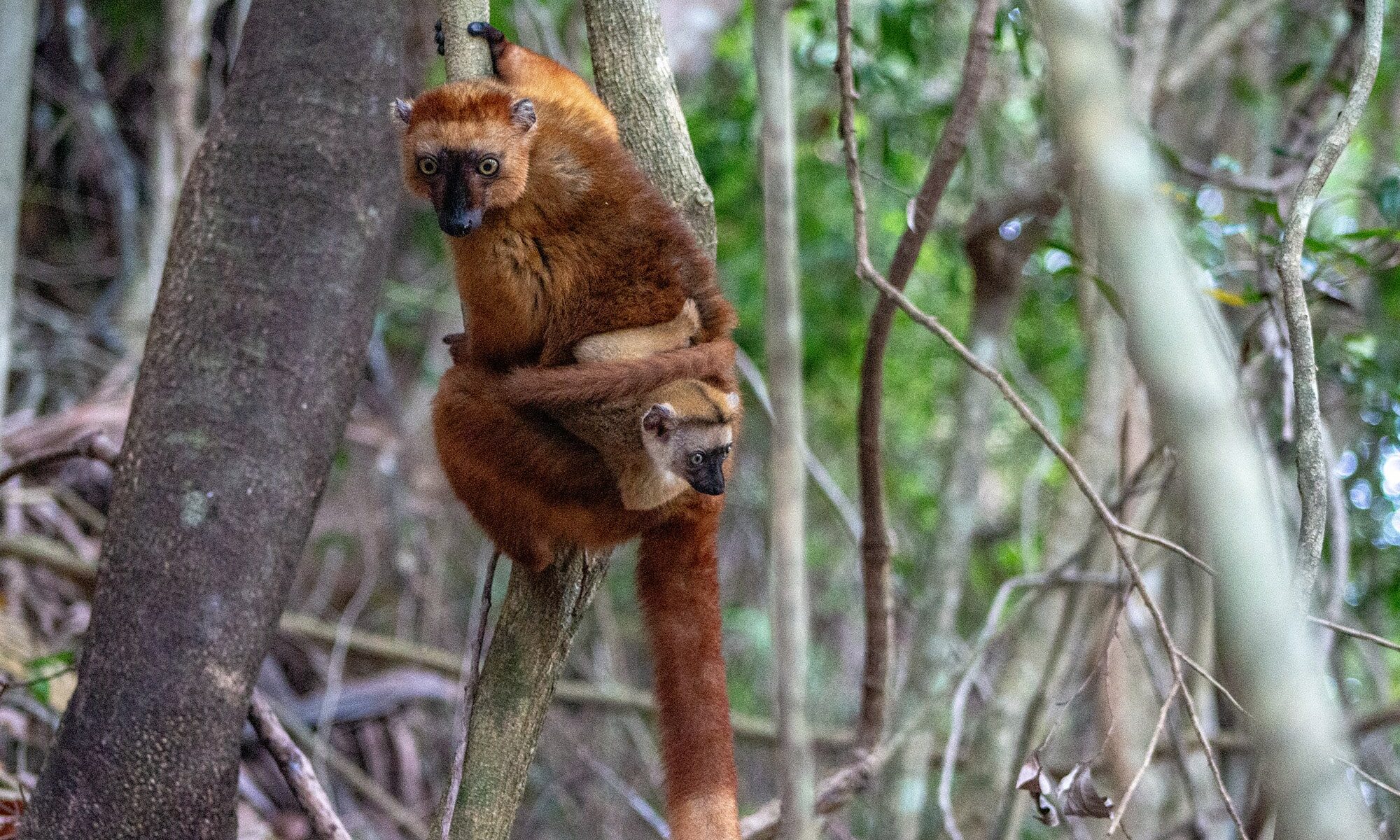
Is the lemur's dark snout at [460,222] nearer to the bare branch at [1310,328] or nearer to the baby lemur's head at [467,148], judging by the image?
the baby lemur's head at [467,148]

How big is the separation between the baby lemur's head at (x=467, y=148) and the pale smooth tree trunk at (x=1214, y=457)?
7.05 feet

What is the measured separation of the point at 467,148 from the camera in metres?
3.20

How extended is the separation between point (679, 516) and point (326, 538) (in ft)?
13.2

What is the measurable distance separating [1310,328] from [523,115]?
199 cm

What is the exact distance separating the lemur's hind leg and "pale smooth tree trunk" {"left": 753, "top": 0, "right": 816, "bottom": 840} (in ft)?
5.96

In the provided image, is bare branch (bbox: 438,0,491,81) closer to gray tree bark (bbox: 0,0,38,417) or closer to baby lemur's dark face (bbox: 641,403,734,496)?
baby lemur's dark face (bbox: 641,403,734,496)

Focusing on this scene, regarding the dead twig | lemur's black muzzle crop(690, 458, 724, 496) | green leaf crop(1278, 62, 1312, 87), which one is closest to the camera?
lemur's black muzzle crop(690, 458, 724, 496)

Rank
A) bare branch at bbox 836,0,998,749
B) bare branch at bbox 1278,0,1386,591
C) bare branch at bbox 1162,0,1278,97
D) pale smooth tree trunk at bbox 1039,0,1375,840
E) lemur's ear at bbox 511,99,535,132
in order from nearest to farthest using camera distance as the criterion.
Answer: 1. pale smooth tree trunk at bbox 1039,0,1375,840
2. bare branch at bbox 1278,0,1386,591
3. bare branch at bbox 836,0,998,749
4. lemur's ear at bbox 511,99,535,132
5. bare branch at bbox 1162,0,1278,97

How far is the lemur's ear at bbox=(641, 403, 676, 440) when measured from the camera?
294 cm

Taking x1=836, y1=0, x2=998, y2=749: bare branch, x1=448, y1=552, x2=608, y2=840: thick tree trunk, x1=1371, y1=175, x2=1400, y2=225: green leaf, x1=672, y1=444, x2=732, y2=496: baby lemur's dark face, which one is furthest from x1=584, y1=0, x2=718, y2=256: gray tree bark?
x1=1371, y1=175, x2=1400, y2=225: green leaf

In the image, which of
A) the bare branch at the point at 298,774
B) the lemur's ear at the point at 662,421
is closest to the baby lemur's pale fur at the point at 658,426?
the lemur's ear at the point at 662,421

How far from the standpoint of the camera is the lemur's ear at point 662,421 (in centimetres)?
294

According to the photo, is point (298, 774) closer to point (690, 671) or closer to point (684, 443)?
point (690, 671)

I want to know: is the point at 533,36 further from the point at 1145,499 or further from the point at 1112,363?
the point at 1145,499
